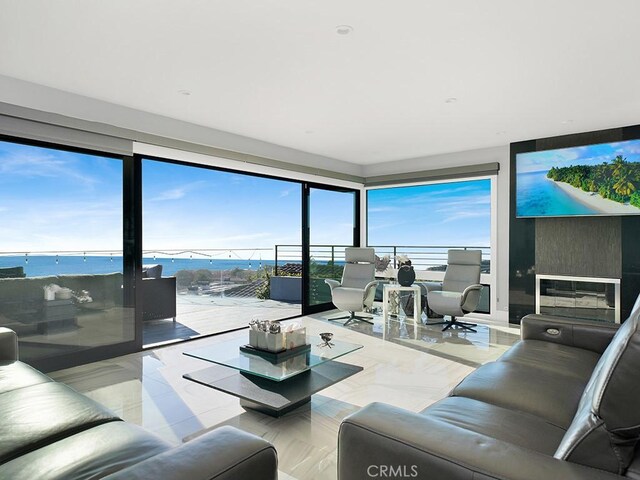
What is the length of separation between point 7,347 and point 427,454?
2301 millimetres

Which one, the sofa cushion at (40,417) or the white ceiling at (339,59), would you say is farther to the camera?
the white ceiling at (339,59)

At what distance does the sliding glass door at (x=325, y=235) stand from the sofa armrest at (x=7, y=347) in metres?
4.31

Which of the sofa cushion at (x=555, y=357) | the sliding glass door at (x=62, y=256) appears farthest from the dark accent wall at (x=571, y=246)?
the sliding glass door at (x=62, y=256)

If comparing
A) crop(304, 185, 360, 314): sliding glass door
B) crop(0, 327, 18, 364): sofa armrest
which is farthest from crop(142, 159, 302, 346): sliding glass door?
crop(0, 327, 18, 364): sofa armrest

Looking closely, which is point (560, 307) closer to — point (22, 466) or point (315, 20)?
point (315, 20)

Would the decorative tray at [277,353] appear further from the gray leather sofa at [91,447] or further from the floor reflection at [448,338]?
the floor reflection at [448,338]

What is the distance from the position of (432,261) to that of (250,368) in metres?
5.12

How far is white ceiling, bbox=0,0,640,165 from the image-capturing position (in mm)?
2363

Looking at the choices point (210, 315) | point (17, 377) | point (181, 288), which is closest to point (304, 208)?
point (210, 315)

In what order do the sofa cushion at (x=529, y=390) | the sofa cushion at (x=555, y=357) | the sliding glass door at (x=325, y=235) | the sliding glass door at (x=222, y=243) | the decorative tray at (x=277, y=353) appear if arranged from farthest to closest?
the sliding glass door at (x=325, y=235) < the sliding glass door at (x=222, y=243) < the decorative tray at (x=277, y=353) < the sofa cushion at (x=555, y=357) < the sofa cushion at (x=529, y=390)

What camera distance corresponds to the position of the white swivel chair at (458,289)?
5039 mm

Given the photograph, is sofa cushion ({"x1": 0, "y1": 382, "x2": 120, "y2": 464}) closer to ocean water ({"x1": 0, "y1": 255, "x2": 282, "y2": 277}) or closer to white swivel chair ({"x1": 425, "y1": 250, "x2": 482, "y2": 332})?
ocean water ({"x1": 0, "y1": 255, "x2": 282, "y2": 277})

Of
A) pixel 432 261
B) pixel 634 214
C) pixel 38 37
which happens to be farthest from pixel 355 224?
pixel 38 37

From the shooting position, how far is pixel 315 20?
96.4 inches
